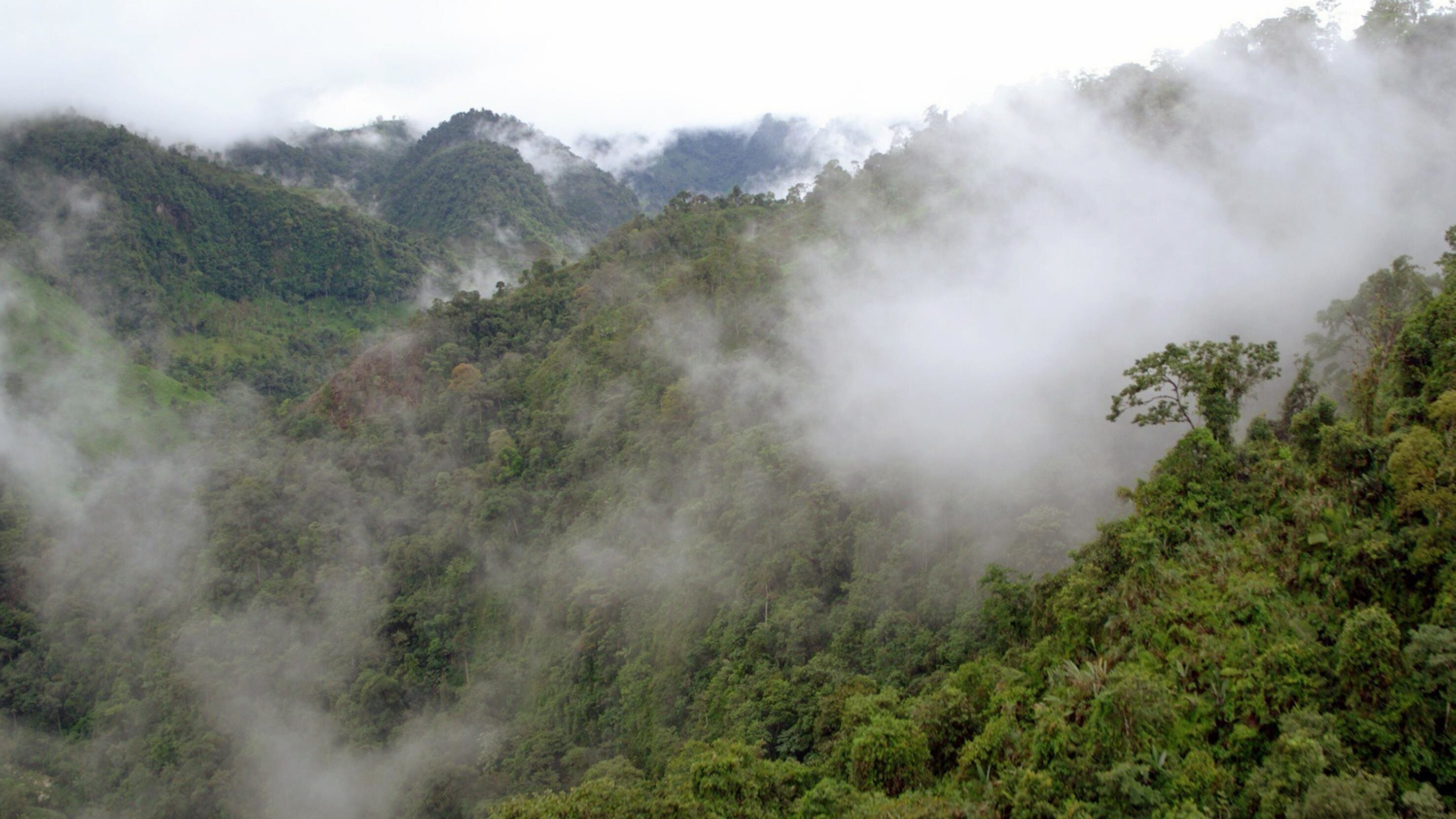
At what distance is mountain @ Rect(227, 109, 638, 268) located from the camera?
349ft

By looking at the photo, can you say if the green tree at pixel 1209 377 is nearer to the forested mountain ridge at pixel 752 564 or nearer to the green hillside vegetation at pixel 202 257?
the forested mountain ridge at pixel 752 564

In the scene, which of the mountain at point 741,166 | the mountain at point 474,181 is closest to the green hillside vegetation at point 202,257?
the mountain at point 474,181

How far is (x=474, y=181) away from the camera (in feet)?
366

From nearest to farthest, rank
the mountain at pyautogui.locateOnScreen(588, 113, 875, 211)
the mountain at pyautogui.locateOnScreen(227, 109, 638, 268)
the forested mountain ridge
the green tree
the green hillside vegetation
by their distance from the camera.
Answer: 1. the forested mountain ridge
2. the green tree
3. the green hillside vegetation
4. the mountain at pyautogui.locateOnScreen(227, 109, 638, 268)
5. the mountain at pyautogui.locateOnScreen(588, 113, 875, 211)

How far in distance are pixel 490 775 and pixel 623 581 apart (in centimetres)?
874

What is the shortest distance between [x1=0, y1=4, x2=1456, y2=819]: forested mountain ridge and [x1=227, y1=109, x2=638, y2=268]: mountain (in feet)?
144

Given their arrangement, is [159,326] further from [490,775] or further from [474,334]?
[490,775]

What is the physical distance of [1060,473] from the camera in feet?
86.8

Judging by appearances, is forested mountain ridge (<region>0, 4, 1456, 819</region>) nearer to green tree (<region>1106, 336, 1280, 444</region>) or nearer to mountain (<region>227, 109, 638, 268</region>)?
green tree (<region>1106, 336, 1280, 444</region>)

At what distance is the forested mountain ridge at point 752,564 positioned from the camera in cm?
1394

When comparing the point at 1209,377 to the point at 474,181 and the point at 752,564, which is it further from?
the point at 474,181

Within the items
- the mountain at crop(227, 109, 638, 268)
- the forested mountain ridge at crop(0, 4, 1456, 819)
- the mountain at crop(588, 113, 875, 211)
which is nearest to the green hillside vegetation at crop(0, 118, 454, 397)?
the mountain at crop(227, 109, 638, 268)

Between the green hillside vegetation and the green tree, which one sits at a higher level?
the green hillside vegetation

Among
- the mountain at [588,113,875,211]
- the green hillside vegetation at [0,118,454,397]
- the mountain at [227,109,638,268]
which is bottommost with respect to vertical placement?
the green hillside vegetation at [0,118,454,397]
